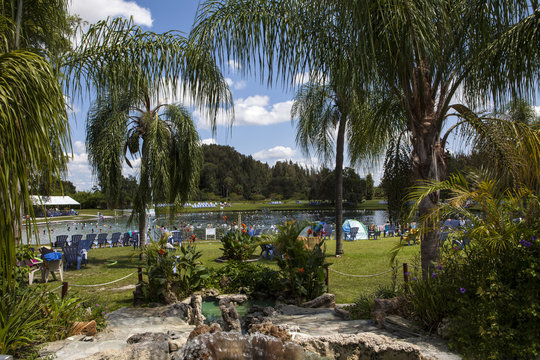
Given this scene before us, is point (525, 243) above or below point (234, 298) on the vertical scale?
above

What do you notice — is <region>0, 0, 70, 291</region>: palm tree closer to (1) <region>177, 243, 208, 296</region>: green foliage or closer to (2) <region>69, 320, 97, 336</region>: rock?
(2) <region>69, 320, 97, 336</region>: rock

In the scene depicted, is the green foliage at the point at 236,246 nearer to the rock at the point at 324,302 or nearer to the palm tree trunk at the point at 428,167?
the rock at the point at 324,302

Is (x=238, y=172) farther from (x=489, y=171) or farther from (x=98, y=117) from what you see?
(x=489, y=171)

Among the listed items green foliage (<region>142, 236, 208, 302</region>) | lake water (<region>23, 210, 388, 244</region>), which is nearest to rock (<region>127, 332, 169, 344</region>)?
green foliage (<region>142, 236, 208, 302</region>)

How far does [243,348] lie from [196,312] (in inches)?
108

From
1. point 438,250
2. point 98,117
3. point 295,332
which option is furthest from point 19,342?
point 98,117

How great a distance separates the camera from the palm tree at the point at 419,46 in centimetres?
469

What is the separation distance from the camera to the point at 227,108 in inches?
208

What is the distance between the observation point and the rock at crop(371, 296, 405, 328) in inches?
201

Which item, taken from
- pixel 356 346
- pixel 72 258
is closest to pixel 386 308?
pixel 356 346

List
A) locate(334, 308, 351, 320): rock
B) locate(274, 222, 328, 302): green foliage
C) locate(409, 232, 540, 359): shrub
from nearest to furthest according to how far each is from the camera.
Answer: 1. locate(409, 232, 540, 359): shrub
2. locate(334, 308, 351, 320): rock
3. locate(274, 222, 328, 302): green foliage

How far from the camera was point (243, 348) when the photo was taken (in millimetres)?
4004

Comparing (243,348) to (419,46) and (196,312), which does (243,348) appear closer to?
(196,312)

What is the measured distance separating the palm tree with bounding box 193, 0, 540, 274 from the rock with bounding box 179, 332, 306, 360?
249 cm
